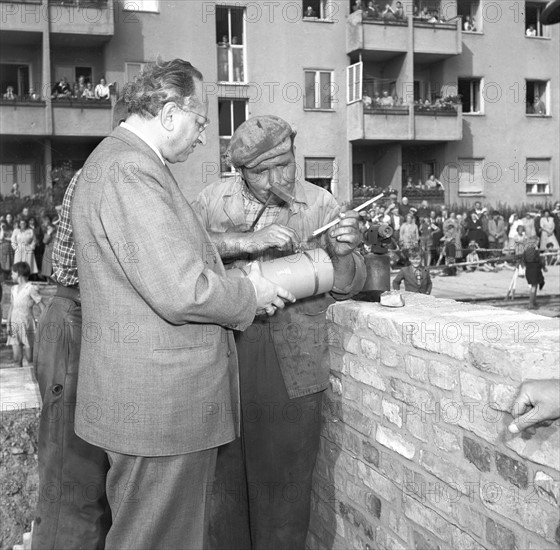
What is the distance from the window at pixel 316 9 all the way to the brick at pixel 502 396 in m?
22.0

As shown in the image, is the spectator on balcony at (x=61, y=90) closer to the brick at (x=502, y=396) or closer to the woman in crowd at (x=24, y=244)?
the woman in crowd at (x=24, y=244)

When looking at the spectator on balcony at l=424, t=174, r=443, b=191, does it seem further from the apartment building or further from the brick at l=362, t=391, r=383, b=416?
the brick at l=362, t=391, r=383, b=416

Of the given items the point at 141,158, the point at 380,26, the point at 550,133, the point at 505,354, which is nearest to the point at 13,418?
the point at 141,158

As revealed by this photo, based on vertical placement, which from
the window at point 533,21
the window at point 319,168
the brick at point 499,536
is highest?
the window at point 533,21

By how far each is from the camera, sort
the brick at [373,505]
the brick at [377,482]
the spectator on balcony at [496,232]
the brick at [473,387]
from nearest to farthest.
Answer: the brick at [473,387], the brick at [377,482], the brick at [373,505], the spectator on balcony at [496,232]

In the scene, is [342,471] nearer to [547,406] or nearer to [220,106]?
[547,406]

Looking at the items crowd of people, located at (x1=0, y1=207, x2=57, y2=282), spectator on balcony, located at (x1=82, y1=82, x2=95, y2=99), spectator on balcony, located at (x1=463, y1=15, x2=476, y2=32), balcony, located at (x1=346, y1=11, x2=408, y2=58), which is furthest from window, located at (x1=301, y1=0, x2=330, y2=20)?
crowd of people, located at (x1=0, y1=207, x2=57, y2=282)

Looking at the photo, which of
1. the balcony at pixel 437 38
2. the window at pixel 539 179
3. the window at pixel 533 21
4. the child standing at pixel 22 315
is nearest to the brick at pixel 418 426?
the child standing at pixel 22 315

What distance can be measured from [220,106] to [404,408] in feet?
66.8

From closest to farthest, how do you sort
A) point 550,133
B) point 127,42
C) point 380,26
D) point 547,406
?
Result: 1. point 547,406
2. point 127,42
3. point 380,26
4. point 550,133

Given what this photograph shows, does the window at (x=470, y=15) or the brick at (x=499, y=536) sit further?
the window at (x=470, y=15)

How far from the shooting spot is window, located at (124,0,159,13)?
2166 centimetres

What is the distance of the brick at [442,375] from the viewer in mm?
2971

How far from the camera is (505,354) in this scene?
8.59 ft
